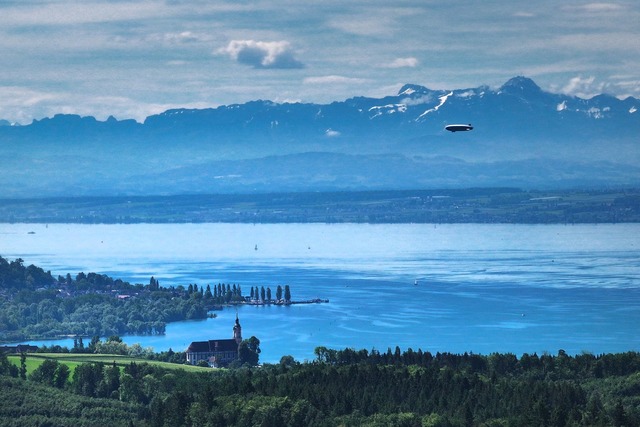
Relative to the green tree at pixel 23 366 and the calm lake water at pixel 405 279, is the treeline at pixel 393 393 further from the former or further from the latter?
the calm lake water at pixel 405 279

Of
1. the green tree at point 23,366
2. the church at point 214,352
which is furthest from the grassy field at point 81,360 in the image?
the church at point 214,352

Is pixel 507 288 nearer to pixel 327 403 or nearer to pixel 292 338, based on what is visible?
pixel 292 338

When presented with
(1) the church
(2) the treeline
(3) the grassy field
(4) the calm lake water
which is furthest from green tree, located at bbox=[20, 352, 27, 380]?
(4) the calm lake water

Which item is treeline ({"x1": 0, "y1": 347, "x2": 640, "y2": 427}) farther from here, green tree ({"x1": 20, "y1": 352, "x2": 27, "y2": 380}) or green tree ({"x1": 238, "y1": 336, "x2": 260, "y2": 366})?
green tree ({"x1": 238, "y1": 336, "x2": 260, "y2": 366})

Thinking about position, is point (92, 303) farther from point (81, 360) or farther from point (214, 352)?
point (81, 360)

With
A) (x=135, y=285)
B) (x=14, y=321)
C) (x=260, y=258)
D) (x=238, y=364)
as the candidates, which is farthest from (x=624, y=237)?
(x=238, y=364)

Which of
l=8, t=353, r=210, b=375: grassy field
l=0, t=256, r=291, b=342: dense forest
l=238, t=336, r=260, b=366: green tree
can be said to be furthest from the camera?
l=0, t=256, r=291, b=342: dense forest

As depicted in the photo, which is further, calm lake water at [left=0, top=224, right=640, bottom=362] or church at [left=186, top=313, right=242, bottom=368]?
calm lake water at [left=0, top=224, right=640, bottom=362]
